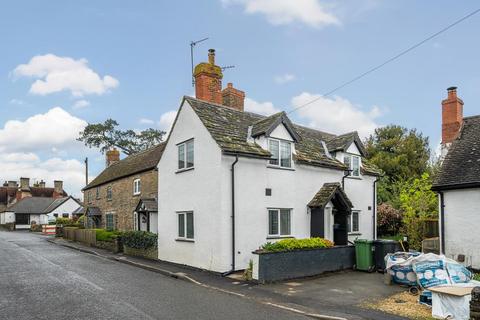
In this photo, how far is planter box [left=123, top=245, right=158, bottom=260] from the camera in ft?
65.8

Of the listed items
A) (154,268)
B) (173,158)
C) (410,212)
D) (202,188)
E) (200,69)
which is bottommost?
(154,268)

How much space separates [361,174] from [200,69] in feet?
35.9

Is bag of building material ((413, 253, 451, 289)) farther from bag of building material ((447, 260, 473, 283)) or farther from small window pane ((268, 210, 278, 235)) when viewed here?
small window pane ((268, 210, 278, 235))

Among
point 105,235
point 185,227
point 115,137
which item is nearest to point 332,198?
point 185,227

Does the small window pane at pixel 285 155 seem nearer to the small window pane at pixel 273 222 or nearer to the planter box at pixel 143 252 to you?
the small window pane at pixel 273 222

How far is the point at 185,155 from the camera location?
1811 cm

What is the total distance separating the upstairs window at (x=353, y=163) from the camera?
21.5 meters

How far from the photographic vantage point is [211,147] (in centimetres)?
1608

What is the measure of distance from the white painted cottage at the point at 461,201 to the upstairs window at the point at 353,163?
5.47 meters

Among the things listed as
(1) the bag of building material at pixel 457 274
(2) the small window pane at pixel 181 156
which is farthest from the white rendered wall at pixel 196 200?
(1) the bag of building material at pixel 457 274

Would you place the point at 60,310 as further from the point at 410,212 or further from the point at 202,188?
the point at 410,212

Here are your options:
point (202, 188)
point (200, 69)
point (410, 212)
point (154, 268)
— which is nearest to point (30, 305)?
point (154, 268)

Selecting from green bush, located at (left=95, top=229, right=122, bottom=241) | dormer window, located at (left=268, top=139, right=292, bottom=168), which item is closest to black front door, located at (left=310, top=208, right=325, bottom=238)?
dormer window, located at (left=268, top=139, right=292, bottom=168)

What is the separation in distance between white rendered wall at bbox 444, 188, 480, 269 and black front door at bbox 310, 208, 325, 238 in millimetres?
5158
